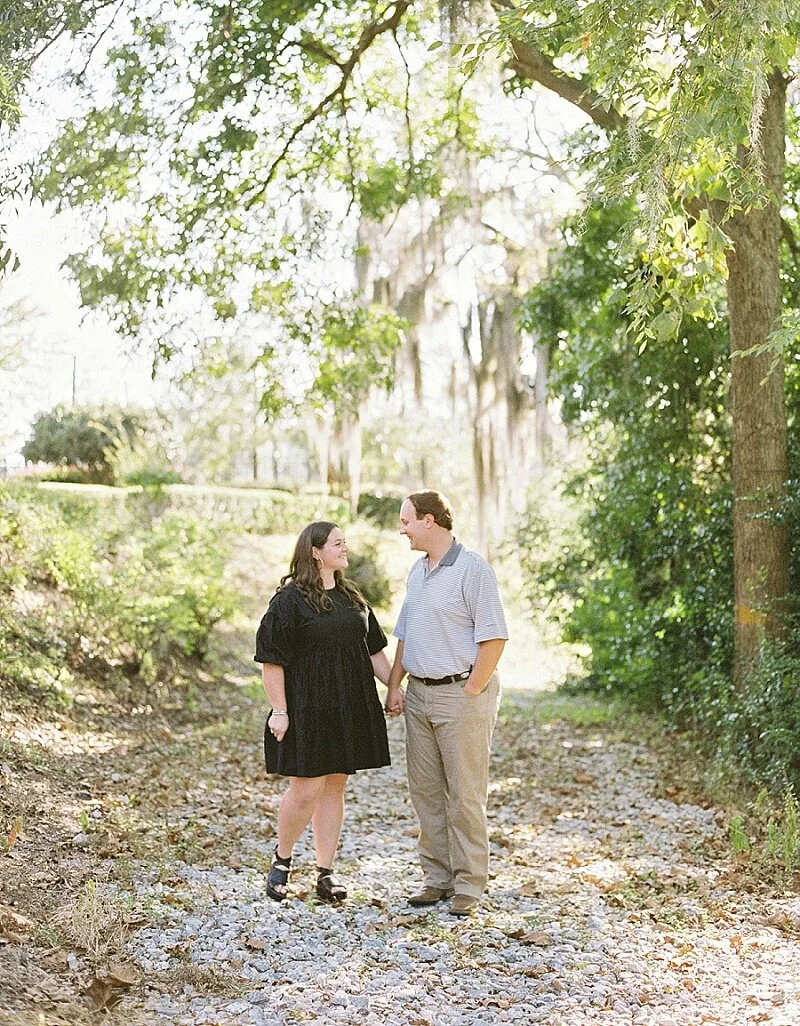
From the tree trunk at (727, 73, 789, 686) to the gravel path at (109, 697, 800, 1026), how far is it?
1483 millimetres

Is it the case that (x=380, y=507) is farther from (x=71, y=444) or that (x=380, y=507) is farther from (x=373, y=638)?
(x=373, y=638)

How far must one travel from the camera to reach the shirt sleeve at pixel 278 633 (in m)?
5.26

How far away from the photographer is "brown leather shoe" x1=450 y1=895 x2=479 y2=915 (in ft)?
16.9

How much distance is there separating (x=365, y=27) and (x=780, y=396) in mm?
4546

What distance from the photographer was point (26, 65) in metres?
6.62

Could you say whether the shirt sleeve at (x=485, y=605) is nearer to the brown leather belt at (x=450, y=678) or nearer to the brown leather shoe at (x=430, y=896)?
the brown leather belt at (x=450, y=678)

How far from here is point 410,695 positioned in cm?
544

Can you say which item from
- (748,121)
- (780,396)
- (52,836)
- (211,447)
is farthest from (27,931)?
(211,447)

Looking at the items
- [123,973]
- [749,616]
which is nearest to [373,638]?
[123,973]

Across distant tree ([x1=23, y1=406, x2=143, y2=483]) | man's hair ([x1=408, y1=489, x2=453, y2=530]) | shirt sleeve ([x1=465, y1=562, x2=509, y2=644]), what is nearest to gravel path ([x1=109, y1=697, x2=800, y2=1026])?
shirt sleeve ([x1=465, y1=562, x2=509, y2=644])

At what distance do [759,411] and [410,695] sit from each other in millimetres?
3411

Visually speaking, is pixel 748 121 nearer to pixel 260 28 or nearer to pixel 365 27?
pixel 260 28

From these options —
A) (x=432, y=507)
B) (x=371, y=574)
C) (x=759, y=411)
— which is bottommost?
(x=371, y=574)

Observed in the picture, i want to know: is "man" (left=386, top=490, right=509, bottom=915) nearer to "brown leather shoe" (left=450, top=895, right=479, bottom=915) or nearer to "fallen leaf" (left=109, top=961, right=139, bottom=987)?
"brown leather shoe" (left=450, top=895, right=479, bottom=915)
